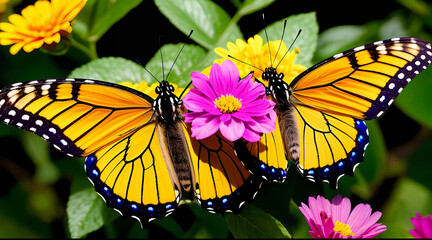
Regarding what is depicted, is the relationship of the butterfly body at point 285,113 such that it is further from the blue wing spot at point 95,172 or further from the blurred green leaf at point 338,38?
the blurred green leaf at point 338,38

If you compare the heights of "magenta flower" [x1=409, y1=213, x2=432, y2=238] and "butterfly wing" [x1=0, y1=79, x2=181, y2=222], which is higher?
"butterfly wing" [x1=0, y1=79, x2=181, y2=222]

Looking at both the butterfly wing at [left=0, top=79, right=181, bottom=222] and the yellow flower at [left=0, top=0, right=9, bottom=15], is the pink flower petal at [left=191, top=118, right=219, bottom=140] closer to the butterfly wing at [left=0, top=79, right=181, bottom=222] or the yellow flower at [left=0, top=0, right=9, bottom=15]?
the butterfly wing at [left=0, top=79, right=181, bottom=222]

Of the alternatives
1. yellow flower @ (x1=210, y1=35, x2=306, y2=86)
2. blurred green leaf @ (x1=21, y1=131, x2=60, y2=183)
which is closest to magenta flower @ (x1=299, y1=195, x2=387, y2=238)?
yellow flower @ (x1=210, y1=35, x2=306, y2=86)

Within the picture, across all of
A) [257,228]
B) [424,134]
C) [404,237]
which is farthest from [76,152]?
[424,134]

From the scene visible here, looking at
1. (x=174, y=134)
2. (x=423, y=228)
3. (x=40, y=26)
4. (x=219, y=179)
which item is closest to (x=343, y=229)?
(x=423, y=228)

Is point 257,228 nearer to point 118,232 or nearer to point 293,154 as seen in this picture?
point 293,154
